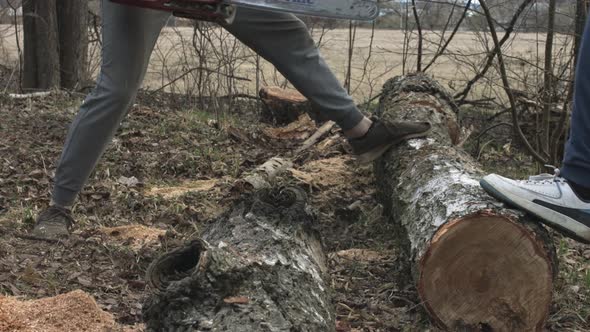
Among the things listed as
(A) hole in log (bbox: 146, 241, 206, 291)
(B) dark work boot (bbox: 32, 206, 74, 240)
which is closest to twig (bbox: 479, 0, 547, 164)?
(B) dark work boot (bbox: 32, 206, 74, 240)

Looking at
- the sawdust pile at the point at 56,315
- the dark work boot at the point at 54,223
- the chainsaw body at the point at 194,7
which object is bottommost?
the dark work boot at the point at 54,223

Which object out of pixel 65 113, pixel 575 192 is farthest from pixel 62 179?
→ pixel 65 113

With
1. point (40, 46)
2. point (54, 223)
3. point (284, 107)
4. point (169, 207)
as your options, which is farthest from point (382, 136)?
point (40, 46)

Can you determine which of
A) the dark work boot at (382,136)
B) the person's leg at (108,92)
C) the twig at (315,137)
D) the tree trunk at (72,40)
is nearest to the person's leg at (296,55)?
the dark work boot at (382,136)

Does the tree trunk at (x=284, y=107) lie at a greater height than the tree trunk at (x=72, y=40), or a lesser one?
lesser

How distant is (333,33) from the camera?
27.3ft

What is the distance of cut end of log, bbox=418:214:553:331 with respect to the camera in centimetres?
277

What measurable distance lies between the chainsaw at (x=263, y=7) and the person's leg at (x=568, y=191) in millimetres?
1011

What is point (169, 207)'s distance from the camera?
440cm

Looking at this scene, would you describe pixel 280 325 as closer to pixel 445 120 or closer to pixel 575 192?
pixel 575 192

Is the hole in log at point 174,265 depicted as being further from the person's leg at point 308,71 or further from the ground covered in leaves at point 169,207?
the person's leg at point 308,71

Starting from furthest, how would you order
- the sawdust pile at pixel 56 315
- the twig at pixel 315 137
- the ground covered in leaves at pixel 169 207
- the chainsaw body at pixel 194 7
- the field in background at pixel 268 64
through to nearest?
the field in background at pixel 268 64 < the twig at pixel 315 137 < the ground covered in leaves at pixel 169 207 < the chainsaw body at pixel 194 7 < the sawdust pile at pixel 56 315

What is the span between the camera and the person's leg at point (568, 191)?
9.04 ft

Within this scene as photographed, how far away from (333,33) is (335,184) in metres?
3.72
